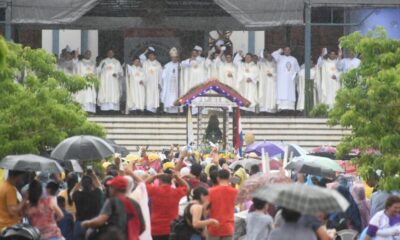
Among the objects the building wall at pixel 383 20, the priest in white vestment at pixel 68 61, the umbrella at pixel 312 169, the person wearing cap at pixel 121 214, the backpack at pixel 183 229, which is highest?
the building wall at pixel 383 20

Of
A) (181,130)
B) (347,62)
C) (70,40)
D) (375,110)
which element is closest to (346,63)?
(347,62)

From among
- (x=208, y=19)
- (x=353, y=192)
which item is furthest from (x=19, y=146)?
(x=208, y=19)

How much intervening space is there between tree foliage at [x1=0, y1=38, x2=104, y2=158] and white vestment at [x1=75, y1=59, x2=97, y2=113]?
14.3 m

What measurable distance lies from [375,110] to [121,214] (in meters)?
7.67

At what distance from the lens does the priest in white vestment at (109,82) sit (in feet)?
146

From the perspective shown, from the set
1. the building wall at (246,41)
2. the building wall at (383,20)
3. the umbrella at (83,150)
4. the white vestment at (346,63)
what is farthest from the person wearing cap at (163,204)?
the building wall at (246,41)

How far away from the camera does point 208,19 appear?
46.1 m

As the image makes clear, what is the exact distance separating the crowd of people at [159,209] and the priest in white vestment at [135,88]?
21.0 m

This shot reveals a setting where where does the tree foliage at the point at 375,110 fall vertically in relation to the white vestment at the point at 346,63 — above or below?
below

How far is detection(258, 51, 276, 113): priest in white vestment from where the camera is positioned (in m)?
44.8

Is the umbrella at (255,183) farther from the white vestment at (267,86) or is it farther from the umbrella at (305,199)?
the white vestment at (267,86)

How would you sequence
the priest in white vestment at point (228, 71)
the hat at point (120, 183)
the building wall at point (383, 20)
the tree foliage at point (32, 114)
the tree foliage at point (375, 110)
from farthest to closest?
the building wall at point (383, 20) < the priest in white vestment at point (228, 71) < the tree foliage at point (32, 114) < the tree foliage at point (375, 110) < the hat at point (120, 183)

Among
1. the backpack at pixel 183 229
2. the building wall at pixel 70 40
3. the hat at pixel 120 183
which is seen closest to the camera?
the hat at pixel 120 183

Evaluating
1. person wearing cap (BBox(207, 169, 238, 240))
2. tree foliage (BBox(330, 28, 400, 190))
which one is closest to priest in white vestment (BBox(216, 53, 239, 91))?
tree foliage (BBox(330, 28, 400, 190))
